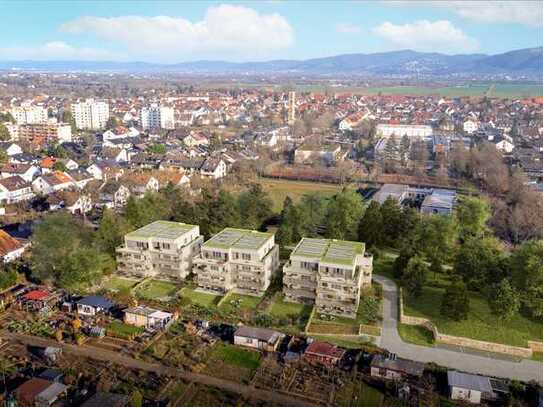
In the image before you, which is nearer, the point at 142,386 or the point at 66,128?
the point at 142,386

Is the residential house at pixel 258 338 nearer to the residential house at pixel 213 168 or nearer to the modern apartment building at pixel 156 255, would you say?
the modern apartment building at pixel 156 255

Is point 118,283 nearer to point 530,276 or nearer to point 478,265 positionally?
point 478,265

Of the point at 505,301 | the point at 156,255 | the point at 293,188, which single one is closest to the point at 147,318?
the point at 156,255

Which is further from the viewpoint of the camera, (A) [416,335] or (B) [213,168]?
(B) [213,168]

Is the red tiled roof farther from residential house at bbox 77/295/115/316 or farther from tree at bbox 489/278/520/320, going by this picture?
tree at bbox 489/278/520/320

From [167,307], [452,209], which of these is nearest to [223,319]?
[167,307]

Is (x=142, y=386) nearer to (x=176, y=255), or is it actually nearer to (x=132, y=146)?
(x=176, y=255)
